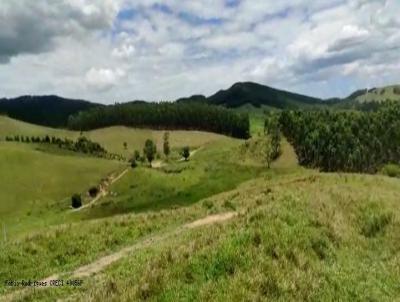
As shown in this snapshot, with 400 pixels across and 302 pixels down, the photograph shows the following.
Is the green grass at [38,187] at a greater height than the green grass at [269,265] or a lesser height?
lesser

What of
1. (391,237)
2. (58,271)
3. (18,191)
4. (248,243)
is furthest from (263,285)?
(18,191)

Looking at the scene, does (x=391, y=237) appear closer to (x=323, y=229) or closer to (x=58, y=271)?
(x=323, y=229)

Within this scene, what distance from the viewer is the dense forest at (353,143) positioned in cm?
17662

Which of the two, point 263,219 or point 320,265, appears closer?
point 320,265

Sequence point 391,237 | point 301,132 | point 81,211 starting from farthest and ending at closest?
point 301,132 → point 81,211 → point 391,237

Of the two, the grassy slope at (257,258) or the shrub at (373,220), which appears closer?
the grassy slope at (257,258)

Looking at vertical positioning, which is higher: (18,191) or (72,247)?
(72,247)

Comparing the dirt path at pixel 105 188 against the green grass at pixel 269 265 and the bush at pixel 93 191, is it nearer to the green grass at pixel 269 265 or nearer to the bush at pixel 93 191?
the bush at pixel 93 191

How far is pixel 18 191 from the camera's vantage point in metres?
177

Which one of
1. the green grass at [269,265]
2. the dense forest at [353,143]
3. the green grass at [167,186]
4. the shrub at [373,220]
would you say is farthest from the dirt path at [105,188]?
the green grass at [269,265]

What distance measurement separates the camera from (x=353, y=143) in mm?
178375

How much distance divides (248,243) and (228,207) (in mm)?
17220

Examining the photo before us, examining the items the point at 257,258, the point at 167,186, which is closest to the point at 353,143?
the point at 167,186

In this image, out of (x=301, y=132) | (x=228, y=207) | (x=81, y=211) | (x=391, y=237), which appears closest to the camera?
(x=391, y=237)
